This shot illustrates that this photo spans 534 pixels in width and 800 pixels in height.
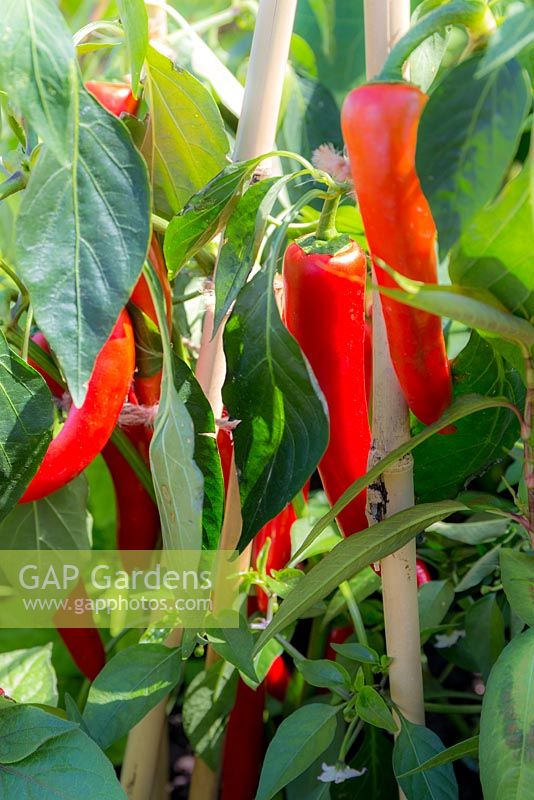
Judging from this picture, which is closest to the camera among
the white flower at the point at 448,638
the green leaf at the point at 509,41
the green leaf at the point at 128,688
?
the green leaf at the point at 509,41

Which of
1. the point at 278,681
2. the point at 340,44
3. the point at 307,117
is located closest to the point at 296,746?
the point at 278,681

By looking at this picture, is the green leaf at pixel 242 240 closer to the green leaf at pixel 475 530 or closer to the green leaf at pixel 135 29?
the green leaf at pixel 135 29

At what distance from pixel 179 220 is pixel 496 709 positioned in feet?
1.01

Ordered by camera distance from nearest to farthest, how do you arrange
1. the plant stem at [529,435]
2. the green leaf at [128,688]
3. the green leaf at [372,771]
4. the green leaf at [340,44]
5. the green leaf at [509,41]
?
the green leaf at [509,41] < the plant stem at [529,435] < the green leaf at [128,688] < the green leaf at [372,771] < the green leaf at [340,44]

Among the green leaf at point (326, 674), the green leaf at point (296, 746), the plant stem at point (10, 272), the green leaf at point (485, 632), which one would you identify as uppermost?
the plant stem at point (10, 272)

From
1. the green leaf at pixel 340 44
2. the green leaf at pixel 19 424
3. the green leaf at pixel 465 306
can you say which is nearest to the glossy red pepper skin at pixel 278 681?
the green leaf at pixel 19 424

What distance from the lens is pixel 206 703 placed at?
0.73m

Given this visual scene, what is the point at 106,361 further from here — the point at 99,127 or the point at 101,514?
the point at 101,514

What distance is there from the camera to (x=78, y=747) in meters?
0.53

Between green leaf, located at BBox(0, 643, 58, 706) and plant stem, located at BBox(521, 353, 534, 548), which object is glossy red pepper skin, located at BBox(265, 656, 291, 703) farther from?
plant stem, located at BBox(521, 353, 534, 548)

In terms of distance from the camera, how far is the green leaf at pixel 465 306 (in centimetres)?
38

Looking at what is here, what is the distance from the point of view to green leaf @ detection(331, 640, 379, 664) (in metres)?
0.59

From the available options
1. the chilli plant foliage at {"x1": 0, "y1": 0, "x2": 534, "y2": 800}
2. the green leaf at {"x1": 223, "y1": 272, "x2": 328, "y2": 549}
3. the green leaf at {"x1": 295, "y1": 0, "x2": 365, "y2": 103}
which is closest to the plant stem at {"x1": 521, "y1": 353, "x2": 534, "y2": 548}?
the chilli plant foliage at {"x1": 0, "y1": 0, "x2": 534, "y2": 800}

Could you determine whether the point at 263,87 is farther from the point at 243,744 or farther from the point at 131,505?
the point at 243,744
